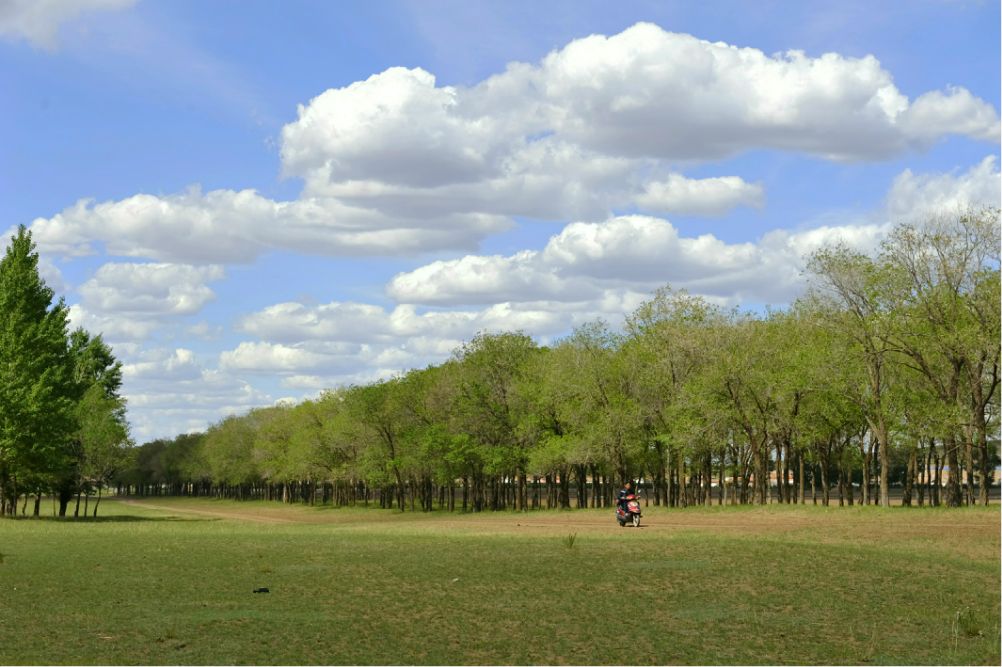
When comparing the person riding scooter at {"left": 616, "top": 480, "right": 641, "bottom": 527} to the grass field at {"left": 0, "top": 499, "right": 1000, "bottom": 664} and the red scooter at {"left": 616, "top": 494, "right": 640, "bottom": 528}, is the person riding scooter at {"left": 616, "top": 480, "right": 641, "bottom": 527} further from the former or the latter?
the grass field at {"left": 0, "top": 499, "right": 1000, "bottom": 664}

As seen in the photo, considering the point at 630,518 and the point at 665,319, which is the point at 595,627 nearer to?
the point at 630,518

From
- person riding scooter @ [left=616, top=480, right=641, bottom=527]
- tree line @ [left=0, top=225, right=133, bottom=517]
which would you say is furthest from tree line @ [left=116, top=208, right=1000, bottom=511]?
tree line @ [left=0, top=225, right=133, bottom=517]

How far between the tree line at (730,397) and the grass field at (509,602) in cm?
2452

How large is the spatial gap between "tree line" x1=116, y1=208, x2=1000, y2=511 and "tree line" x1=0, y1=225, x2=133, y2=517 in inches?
1092

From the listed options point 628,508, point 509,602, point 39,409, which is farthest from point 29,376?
point 509,602

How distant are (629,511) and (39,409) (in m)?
40.1

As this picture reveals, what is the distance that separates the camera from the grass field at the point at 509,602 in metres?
17.2

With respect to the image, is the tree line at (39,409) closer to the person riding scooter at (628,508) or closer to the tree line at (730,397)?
the tree line at (730,397)

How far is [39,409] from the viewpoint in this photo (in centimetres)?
6719

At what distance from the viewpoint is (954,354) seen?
56469 mm

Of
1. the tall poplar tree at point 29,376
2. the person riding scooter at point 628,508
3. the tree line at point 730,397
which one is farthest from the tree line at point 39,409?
the person riding scooter at point 628,508

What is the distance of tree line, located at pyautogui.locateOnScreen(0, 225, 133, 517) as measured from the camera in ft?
221

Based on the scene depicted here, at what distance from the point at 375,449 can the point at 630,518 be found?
6146cm

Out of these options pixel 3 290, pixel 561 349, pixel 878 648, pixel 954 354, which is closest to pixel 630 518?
pixel 954 354
